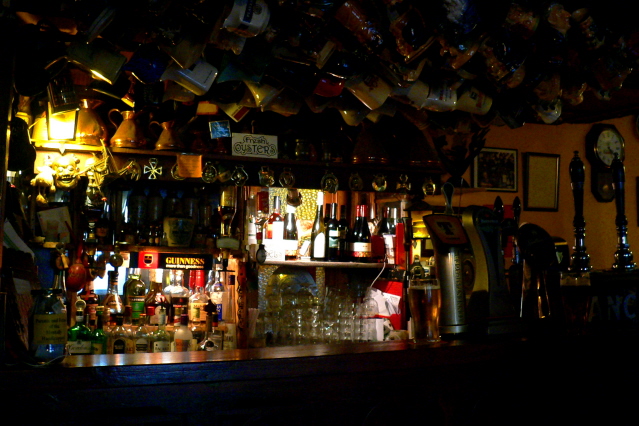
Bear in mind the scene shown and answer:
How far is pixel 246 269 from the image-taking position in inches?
163

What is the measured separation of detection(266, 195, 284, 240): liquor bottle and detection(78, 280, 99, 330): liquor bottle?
1.14 m

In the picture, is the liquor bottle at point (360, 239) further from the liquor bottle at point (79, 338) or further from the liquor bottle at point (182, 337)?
the liquor bottle at point (79, 338)

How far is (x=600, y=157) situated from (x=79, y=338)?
4.14 m

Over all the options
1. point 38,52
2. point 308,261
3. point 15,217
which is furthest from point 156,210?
point 38,52

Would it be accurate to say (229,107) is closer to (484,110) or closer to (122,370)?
(484,110)

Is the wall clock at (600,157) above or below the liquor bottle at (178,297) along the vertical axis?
above

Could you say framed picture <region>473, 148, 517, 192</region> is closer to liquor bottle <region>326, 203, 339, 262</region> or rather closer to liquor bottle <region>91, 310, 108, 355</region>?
liquor bottle <region>326, 203, 339, 262</region>

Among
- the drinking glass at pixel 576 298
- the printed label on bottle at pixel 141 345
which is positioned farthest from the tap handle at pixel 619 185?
the printed label on bottle at pixel 141 345

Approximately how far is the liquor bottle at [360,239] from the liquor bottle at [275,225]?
0.52 meters

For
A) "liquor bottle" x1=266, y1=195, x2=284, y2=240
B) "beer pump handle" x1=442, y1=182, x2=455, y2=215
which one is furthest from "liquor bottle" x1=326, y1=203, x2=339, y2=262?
"beer pump handle" x1=442, y1=182, x2=455, y2=215

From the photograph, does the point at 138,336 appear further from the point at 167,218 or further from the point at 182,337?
the point at 167,218

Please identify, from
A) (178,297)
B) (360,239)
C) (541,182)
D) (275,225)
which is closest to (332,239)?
(360,239)

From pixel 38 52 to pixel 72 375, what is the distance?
97cm

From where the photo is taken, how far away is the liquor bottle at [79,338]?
3241mm
